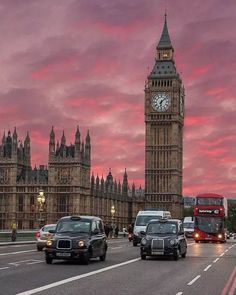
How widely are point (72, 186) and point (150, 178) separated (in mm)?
32704

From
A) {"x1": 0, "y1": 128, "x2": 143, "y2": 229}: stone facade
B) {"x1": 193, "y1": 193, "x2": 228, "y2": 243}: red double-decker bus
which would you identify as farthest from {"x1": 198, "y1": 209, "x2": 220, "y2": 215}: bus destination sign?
{"x1": 0, "y1": 128, "x2": 143, "y2": 229}: stone facade

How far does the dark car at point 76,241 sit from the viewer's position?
24688 millimetres

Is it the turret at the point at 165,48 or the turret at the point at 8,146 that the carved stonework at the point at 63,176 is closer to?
the turret at the point at 8,146

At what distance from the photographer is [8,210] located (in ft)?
396

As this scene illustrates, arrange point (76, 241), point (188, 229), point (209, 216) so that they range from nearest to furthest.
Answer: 1. point (76, 241)
2. point (209, 216)
3. point (188, 229)

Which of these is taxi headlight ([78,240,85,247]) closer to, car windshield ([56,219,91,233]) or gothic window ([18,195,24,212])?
car windshield ([56,219,91,233])

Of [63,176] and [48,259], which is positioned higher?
[63,176]

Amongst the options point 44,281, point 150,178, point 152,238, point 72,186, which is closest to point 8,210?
point 72,186

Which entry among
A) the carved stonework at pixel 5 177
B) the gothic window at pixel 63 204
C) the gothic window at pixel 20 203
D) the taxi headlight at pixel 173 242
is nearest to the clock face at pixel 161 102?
the gothic window at pixel 63 204

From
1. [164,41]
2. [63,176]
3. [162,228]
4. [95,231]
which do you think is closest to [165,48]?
[164,41]

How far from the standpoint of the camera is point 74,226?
2600cm

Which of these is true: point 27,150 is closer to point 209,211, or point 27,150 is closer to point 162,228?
point 209,211

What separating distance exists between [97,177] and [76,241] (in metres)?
108

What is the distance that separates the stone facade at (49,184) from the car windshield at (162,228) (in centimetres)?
8847
